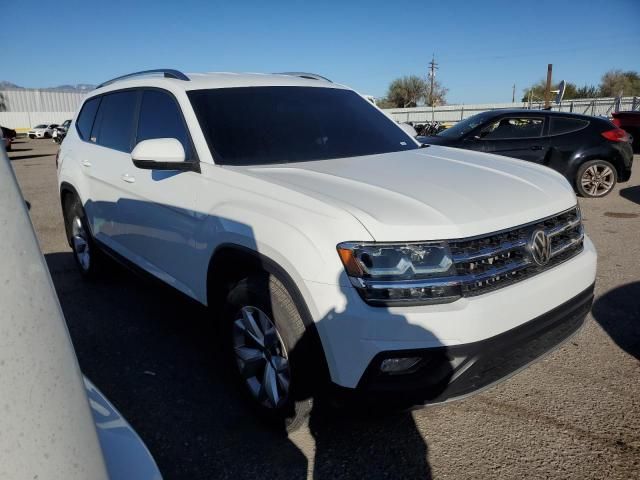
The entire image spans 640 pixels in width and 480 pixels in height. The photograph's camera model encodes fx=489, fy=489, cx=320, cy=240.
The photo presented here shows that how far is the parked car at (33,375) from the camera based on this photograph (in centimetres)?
76

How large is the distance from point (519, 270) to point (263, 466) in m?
1.49

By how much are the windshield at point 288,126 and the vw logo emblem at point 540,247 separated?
130cm

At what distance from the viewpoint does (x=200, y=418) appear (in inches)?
105

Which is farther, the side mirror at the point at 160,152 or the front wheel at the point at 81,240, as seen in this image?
the front wheel at the point at 81,240

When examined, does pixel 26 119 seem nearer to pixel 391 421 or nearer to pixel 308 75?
pixel 308 75

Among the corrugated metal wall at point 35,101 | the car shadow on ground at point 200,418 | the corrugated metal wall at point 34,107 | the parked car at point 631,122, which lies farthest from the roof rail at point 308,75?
the corrugated metal wall at point 35,101

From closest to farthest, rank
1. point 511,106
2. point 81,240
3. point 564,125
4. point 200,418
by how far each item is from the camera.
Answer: point 200,418, point 81,240, point 564,125, point 511,106

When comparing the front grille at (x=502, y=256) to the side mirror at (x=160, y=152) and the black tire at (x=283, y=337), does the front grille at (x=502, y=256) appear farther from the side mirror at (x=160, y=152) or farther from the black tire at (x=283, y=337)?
the side mirror at (x=160, y=152)

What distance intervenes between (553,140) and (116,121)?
23.1 ft

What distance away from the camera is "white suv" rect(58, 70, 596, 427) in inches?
77.4

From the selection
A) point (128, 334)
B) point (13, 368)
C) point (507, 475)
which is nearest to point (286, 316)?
point (507, 475)

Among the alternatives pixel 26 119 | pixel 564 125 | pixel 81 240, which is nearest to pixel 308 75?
pixel 81 240

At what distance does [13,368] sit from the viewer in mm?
769

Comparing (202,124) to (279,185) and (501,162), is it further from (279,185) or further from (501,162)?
(501,162)
